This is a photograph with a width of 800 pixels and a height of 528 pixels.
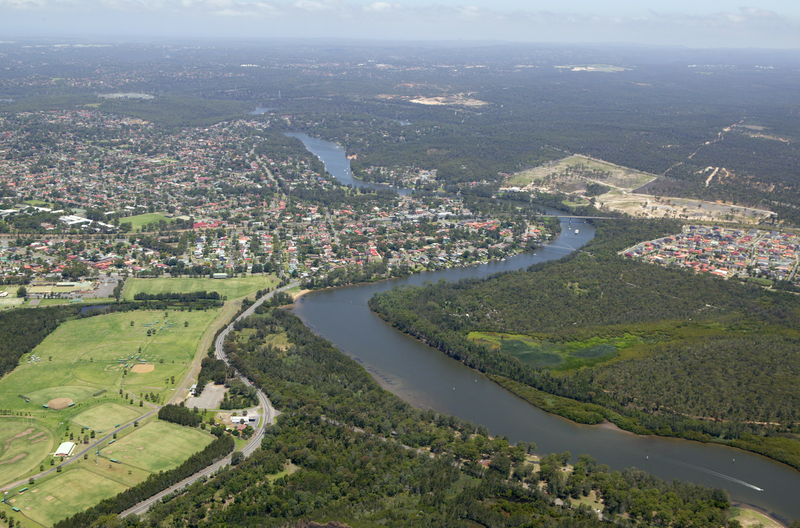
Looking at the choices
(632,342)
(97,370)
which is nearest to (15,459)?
(97,370)

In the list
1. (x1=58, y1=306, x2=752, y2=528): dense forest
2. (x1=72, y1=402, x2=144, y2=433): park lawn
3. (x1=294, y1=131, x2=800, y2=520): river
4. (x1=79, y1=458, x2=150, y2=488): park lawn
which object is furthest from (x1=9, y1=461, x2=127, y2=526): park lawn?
(x1=294, y1=131, x2=800, y2=520): river

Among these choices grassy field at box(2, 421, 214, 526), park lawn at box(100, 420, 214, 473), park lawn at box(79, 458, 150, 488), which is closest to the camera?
grassy field at box(2, 421, 214, 526)

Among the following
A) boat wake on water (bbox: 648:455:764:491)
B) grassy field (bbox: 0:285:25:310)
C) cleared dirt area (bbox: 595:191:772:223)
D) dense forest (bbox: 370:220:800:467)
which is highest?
cleared dirt area (bbox: 595:191:772:223)

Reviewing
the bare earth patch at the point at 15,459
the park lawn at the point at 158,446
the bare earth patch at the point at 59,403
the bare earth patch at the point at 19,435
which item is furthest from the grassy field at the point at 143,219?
the bare earth patch at the point at 15,459

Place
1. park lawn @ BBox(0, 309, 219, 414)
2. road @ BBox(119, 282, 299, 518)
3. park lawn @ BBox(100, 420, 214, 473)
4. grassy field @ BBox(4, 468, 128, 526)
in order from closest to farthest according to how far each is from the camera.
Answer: grassy field @ BBox(4, 468, 128, 526) → road @ BBox(119, 282, 299, 518) → park lawn @ BBox(100, 420, 214, 473) → park lawn @ BBox(0, 309, 219, 414)

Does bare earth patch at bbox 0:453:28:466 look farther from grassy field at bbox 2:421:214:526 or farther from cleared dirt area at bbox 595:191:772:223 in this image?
cleared dirt area at bbox 595:191:772:223

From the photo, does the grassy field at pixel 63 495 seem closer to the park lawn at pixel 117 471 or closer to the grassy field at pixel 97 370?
the park lawn at pixel 117 471

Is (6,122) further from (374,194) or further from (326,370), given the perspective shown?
(326,370)
